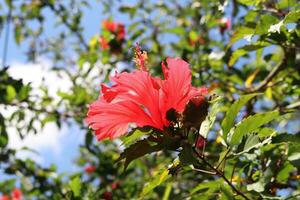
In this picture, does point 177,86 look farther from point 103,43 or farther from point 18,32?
point 18,32

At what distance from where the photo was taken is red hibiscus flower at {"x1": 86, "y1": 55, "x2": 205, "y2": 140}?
59.1 inches

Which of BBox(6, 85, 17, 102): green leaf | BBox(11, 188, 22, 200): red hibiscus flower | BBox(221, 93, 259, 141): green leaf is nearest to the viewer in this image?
BBox(221, 93, 259, 141): green leaf

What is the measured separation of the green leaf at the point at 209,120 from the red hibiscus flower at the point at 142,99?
9cm

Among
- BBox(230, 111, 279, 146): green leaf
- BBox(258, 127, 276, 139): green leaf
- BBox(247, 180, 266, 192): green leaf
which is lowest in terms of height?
BBox(247, 180, 266, 192): green leaf

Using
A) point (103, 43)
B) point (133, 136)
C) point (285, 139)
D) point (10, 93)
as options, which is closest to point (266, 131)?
point (285, 139)

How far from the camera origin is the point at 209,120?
64.4 inches

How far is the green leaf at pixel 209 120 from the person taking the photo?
161cm

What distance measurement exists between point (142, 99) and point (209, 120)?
0.90 feet

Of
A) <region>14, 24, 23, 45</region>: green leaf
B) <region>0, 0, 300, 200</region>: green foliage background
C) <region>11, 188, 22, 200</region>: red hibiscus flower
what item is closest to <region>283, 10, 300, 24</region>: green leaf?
<region>0, 0, 300, 200</region>: green foliage background

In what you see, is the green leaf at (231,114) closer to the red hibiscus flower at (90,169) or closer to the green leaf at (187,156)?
the green leaf at (187,156)

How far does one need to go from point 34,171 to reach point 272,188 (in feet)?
8.91

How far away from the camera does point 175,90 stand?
4.93ft

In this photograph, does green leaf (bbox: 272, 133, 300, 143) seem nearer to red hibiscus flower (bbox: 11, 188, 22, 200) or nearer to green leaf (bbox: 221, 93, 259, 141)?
green leaf (bbox: 221, 93, 259, 141)

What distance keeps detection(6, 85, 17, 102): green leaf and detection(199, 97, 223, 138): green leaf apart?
210 centimetres
